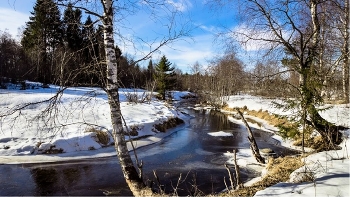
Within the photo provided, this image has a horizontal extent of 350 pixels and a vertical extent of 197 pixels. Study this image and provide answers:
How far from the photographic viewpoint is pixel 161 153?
35.3 feet

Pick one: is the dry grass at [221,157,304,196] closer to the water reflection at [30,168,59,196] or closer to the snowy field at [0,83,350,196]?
the snowy field at [0,83,350,196]

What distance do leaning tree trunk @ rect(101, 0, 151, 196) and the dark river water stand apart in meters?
0.30

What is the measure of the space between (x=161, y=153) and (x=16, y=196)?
18.2ft

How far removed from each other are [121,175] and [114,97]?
3.91 metres

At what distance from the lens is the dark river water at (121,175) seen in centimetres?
677

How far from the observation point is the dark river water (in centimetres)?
677

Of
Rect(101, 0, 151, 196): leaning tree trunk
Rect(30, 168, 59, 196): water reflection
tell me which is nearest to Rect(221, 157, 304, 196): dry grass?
Rect(101, 0, 151, 196): leaning tree trunk

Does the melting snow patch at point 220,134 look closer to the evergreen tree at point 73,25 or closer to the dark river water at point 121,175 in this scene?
the dark river water at point 121,175

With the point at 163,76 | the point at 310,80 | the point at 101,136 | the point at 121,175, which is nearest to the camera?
the point at 310,80

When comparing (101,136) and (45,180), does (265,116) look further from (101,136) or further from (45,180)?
(45,180)

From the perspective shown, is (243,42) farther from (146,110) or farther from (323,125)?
(146,110)

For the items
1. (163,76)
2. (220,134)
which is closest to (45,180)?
(220,134)

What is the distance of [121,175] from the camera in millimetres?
7898

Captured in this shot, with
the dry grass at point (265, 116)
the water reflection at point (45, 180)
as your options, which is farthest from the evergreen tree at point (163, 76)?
the water reflection at point (45, 180)
